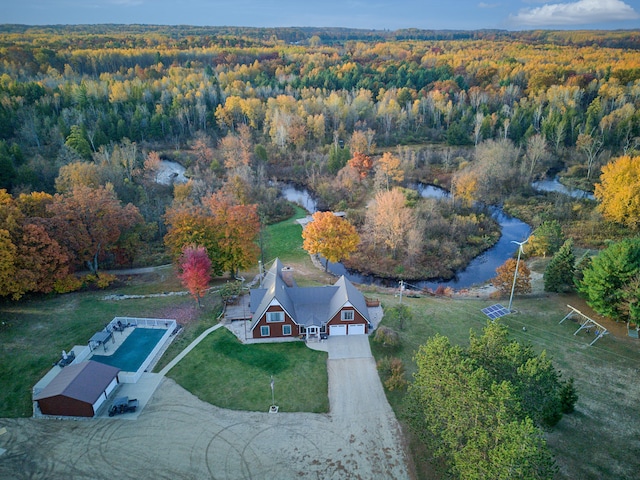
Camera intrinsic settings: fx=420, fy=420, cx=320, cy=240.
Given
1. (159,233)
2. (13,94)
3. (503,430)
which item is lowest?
(159,233)

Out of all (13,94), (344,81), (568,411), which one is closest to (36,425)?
(568,411)

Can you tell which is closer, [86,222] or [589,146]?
[86,222]

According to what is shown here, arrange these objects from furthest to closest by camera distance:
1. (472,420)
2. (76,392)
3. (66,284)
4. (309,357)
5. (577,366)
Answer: (66,284), (309,357), (577,366), (76,392), (472,420)

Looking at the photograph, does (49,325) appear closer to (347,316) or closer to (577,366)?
(347,316)

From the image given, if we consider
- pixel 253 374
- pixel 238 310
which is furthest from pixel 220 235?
pixel 253 374

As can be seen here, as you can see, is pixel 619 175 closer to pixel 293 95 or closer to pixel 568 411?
pixel 568 411

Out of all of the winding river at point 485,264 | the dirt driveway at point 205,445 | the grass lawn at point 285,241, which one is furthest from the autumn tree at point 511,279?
the grass lawn at point 285,241

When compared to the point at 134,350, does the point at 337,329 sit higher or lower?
lower
